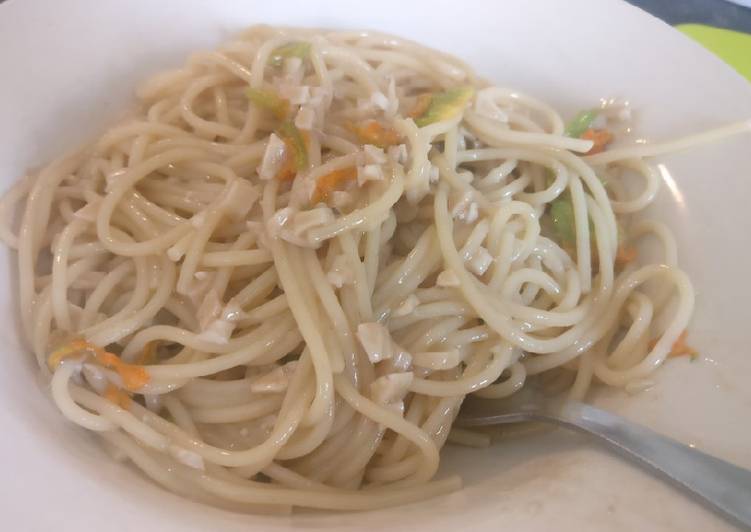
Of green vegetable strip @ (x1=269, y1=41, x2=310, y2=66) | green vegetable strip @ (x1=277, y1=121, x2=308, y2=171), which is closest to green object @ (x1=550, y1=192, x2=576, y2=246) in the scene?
green vegetable strip @ (x1=277, y1=121, x2=308, y2=171)

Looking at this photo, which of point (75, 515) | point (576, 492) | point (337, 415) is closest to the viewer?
point (75, 515)

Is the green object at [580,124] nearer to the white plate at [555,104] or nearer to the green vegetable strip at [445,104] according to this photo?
the white plate at [555,104]

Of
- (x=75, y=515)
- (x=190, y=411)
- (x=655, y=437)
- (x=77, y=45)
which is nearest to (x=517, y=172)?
(x=655, y=437)

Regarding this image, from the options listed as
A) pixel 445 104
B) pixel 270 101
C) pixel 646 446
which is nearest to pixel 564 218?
pixel 445 104

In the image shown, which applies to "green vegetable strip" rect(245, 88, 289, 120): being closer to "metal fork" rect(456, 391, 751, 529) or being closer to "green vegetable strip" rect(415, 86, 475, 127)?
"green vegetable strip" rect(415, 86, 475, 127)

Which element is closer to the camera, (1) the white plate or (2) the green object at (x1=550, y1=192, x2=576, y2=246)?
(1) the white plate

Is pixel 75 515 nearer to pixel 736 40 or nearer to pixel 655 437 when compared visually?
pixel 655 437
